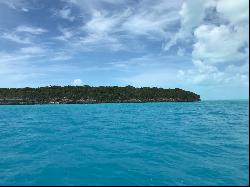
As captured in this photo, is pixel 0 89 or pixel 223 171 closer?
pixel 223 171

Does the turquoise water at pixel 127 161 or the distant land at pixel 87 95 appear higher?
the distant land at pixel 87 95

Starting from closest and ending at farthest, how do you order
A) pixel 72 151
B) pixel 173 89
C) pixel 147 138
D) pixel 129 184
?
pixel 129 184
pixel 72 151
pixel 147 138
pixel 173 89

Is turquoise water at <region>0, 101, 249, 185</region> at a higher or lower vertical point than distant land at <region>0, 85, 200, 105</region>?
lower

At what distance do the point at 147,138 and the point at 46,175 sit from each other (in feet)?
40.0

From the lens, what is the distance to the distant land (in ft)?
526

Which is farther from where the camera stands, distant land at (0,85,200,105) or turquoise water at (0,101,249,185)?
distant land at (0,85,200,105)

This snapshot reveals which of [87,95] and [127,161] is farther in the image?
[87,95]

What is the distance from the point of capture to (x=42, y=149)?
65.8 ft

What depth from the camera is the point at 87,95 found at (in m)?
169

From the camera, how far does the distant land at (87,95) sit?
526 ft

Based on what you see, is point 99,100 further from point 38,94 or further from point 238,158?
point 238,158

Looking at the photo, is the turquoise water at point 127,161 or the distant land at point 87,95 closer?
the turquoise water at point 127,161

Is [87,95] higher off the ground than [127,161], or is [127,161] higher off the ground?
[87,95]

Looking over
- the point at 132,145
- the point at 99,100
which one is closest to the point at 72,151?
the point at 132,145
